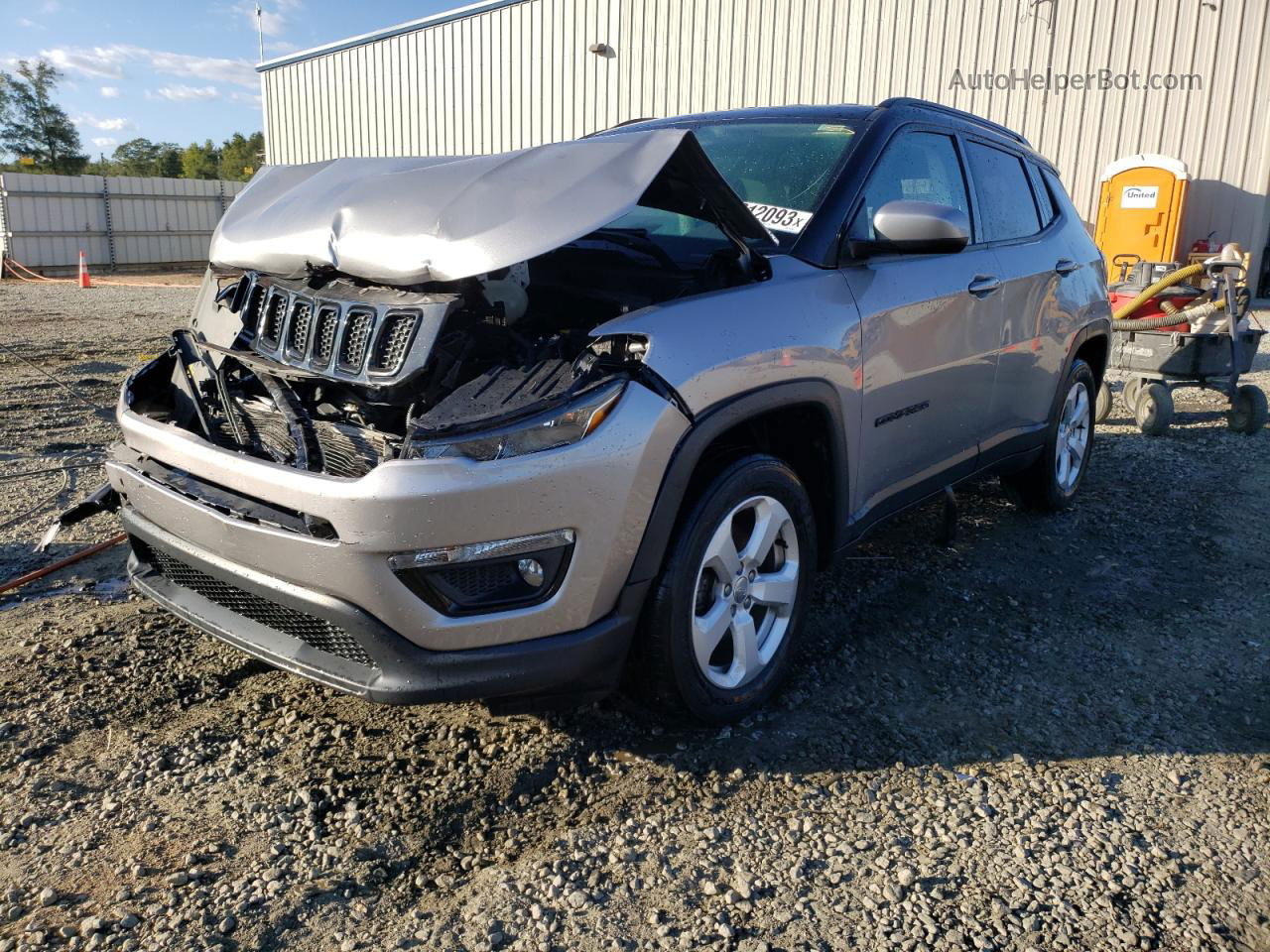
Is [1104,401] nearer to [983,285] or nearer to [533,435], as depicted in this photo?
[983,285]

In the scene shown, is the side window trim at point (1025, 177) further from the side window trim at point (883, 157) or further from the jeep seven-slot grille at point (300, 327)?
the jeep seven-slot grille at point (300, 327)

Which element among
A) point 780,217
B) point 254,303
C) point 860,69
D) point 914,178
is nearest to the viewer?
point 254,303

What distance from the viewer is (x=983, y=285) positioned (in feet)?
12.7

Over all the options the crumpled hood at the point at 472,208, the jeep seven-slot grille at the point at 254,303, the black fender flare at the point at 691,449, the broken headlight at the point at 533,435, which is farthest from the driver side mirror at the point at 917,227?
the jeep seven-slot grille at the point at 254,303

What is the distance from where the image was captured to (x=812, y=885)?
2.30 metres

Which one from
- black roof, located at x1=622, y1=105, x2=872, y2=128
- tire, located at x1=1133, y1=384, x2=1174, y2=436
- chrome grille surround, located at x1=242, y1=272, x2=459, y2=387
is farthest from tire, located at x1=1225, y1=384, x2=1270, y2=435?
chrome grille surround, located at x1=242, y1=272, x2=459, y2=387

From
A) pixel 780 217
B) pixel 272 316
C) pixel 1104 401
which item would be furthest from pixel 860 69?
pixel 272 316

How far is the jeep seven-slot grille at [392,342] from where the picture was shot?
8.19 ft

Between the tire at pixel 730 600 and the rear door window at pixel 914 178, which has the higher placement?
the rear door window at pixel 914 178

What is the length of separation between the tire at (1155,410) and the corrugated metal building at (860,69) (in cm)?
859

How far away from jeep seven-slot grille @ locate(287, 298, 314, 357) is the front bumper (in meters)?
0.61

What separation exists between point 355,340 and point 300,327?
0.29 metres

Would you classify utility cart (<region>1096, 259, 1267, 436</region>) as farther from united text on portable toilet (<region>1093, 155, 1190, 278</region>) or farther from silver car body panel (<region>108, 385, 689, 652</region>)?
united text on portable toilet (<region>1093, 155, 1190, 278</region>)

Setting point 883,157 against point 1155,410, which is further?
point 1155,410
